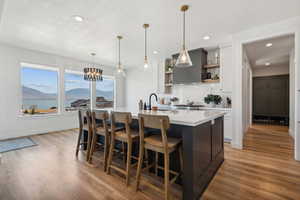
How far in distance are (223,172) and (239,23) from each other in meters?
2.87

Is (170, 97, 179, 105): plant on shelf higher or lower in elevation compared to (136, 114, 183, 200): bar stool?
higher

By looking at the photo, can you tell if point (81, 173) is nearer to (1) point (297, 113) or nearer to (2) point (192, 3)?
(2) point (192, 3)

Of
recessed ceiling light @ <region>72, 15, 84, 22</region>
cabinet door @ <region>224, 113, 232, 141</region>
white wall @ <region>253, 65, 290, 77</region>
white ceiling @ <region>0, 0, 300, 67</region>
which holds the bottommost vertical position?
cabinet door @ <region>224, 113, 232, 141</region>

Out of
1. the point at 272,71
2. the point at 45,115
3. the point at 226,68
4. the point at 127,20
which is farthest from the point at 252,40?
the point at 45,115

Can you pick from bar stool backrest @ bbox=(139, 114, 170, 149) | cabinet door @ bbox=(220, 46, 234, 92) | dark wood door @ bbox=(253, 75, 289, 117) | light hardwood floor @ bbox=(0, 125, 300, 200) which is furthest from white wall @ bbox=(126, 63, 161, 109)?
dark wood door @ bbox=(253, 75, 289, 117)

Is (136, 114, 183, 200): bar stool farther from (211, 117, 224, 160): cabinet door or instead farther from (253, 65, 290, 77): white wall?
(253, 65, 290, 77): white wall

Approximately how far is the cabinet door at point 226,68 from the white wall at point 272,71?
4357 millimetres

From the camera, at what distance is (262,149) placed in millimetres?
3141

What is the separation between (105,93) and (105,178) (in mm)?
4830

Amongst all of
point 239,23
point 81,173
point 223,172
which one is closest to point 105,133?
point 81,173

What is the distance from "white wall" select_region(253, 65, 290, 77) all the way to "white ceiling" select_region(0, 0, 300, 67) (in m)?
4.67

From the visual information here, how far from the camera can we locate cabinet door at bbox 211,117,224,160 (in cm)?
209

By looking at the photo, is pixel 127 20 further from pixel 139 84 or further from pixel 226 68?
pixel 139 84

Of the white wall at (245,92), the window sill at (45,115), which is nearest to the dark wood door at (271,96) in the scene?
the white wall at (245,92)
